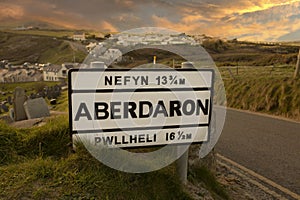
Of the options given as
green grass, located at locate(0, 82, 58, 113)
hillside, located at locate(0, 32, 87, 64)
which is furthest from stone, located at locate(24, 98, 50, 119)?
hillside, located at locate(0, 32, 87, 64)

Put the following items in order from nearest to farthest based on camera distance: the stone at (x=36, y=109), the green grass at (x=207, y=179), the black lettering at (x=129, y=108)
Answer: the black lettering at (x=129, y=108)
the green grass at (x=207, y=179)
the stone at (x=36, y=109)

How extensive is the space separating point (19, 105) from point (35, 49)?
208ft

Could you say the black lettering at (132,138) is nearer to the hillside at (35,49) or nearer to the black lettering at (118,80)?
the black lettering at (118,80)

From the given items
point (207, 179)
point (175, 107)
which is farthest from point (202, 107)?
point (207, 179)

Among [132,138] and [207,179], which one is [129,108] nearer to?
[132,138]

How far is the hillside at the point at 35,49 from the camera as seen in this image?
54225 mm

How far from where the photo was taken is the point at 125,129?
8.16ft

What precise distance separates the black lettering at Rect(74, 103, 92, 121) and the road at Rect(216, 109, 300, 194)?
12.4ft

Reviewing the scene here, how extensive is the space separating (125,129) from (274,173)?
3854 mm

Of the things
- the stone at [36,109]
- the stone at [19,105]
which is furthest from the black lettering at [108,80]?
the stone at [19,105]

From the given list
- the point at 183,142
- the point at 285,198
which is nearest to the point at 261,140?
the point at 285,198

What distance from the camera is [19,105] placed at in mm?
7656

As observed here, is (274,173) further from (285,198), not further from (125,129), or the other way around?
(125,129)

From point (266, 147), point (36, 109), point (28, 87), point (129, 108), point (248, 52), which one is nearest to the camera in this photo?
point (129, 108)
